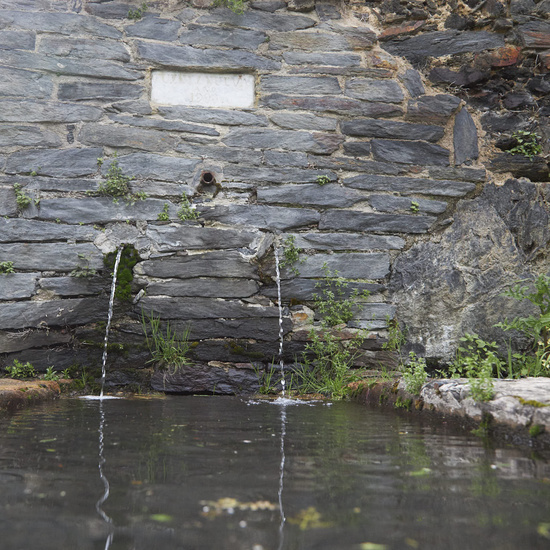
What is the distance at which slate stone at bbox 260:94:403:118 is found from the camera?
435 centimetres

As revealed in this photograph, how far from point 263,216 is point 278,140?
68cm

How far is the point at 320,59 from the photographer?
4449 millimetres

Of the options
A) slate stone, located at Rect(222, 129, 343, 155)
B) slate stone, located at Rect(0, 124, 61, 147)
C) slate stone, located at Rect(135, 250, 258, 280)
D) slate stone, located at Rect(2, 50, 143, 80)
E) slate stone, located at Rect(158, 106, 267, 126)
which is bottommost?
slate stone, located at Rect(135, 250, 258, 280)

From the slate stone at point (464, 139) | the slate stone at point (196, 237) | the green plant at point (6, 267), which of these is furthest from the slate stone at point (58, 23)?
the slate stone at point (464, 139)

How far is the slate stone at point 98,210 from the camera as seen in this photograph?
3926 millimetres

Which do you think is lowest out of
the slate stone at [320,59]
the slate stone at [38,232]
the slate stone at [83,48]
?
the slate stone at [38,232]

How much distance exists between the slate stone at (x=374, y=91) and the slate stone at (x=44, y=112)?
2136mm

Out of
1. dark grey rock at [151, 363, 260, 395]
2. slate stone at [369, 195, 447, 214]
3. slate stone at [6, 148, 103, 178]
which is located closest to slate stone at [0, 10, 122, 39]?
slate stone at [6, 148, 103, 178]

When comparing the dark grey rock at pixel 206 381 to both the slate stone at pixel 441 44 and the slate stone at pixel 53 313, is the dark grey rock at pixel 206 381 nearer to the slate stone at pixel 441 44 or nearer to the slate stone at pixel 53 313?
the slate stone at pixel 53 313

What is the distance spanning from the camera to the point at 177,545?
2.57 feet

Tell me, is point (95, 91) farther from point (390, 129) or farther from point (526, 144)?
point (526, 144)

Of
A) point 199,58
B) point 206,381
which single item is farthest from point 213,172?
point 206,381

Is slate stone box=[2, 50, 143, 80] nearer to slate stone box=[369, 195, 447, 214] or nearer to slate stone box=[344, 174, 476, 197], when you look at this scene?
slate stone box=[344, 174, 476, 197]

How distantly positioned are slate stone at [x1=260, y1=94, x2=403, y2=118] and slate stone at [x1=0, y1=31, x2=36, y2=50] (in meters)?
1.94
